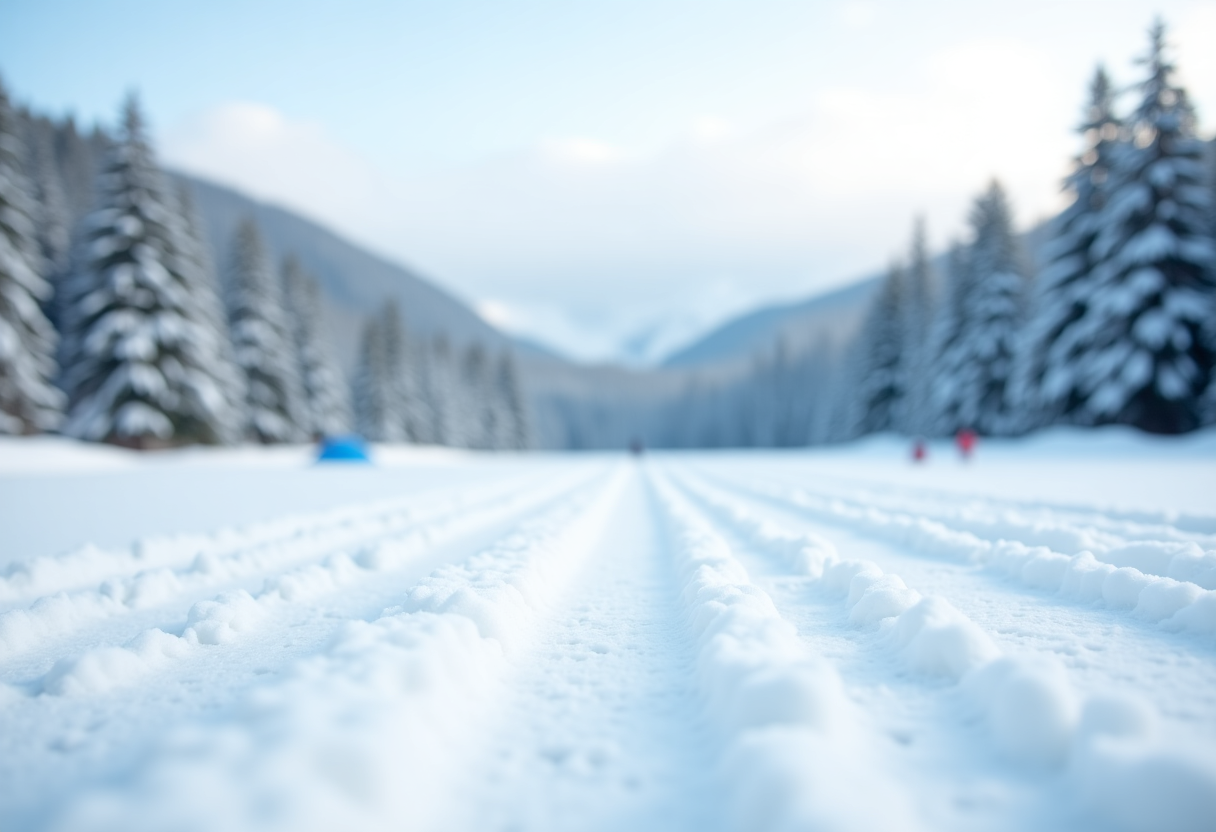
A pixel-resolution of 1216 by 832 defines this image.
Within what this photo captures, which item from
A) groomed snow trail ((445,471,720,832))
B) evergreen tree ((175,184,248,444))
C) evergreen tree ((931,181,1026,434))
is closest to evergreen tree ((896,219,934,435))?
evergreen tree ((931,181,1026,434))

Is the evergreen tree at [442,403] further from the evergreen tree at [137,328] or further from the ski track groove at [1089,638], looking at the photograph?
the ski track groove at [1089,638]

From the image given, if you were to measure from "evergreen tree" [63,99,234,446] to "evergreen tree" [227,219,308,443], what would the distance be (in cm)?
642

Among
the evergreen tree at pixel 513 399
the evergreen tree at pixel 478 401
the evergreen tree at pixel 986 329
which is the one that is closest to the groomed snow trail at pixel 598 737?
the evergreen tree at pixel 986 329

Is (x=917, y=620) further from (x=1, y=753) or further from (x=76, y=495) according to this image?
(x=76, y=495)

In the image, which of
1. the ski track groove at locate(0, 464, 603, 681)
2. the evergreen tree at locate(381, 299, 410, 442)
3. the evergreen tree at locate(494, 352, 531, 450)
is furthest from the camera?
the evergreen tree at locate(494, 352, 531, 450)

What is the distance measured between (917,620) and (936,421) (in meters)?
28.8

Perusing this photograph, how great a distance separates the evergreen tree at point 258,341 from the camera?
26.6 metres

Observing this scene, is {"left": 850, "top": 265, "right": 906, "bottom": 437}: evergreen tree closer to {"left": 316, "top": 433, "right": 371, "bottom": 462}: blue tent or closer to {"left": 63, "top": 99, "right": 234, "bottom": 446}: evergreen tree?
{"left": 316, "top": 433, "right": 371, "bottom": 462}: blue tent

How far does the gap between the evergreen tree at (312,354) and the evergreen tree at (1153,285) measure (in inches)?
1256

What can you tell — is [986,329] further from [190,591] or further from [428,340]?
[428,340]

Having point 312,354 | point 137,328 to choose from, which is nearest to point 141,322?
point 137,328

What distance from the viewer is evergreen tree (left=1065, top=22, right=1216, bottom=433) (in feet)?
54.2

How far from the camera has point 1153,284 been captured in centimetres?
1667

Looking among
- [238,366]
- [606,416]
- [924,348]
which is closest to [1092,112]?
[924,348]
